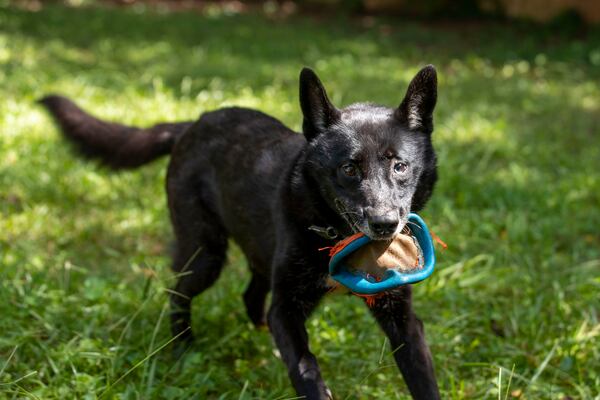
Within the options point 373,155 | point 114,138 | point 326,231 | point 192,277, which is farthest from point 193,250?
point 373,155

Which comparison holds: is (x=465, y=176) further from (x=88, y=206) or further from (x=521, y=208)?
(x=88, y=206)

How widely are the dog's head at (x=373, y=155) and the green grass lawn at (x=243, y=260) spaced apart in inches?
25.8

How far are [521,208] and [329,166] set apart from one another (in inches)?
117

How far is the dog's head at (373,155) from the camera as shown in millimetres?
2988

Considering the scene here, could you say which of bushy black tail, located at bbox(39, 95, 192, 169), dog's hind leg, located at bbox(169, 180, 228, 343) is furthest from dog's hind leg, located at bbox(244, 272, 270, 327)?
bushy black tail, located at bbox(39, 95, 192, 169)

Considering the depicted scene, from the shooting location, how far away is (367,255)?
3.09 m

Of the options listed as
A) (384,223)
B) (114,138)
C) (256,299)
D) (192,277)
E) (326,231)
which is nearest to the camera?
(384,223)

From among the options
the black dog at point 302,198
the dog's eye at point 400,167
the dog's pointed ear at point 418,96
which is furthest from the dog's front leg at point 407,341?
the dog's pointed ear at point 418,96

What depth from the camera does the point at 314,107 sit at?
11.0ft

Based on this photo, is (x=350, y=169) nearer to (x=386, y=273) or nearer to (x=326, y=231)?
(x=326, y=231)

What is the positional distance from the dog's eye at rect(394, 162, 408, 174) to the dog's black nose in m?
0.29

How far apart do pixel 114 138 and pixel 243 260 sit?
114cm

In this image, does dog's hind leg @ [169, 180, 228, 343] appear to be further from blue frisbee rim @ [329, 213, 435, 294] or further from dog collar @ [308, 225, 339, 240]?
blue frisbee rim @ [329, 213, 435, 294]

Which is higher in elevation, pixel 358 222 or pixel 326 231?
pixel 358 222
